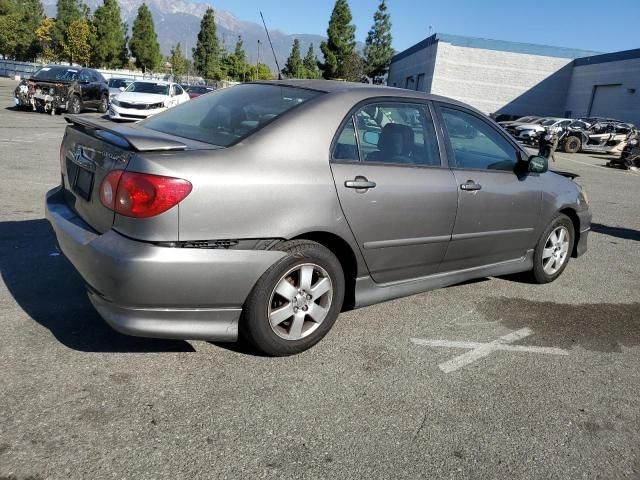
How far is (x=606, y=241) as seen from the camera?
23.4 feet

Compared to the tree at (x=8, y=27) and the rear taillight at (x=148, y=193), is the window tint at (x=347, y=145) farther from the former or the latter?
the tree at (x=8, y=27)

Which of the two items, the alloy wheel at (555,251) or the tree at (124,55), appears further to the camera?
the tree at (124,55)

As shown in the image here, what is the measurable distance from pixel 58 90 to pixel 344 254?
1812cm

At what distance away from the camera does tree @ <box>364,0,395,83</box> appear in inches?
2835

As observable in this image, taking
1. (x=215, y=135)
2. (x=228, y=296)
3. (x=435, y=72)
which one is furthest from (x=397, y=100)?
(x=435, y=72)

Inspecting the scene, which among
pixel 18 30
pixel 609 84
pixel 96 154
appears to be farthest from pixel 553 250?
pixel 18 30

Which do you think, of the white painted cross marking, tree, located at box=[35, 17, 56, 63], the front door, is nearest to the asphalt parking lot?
the white painted cross marking

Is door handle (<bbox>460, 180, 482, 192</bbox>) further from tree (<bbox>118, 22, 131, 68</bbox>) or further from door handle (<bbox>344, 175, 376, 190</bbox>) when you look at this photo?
tree (<bbox>118, 22, 131, 68</bbox>)

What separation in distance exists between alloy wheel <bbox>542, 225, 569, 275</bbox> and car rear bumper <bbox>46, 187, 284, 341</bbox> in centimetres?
302

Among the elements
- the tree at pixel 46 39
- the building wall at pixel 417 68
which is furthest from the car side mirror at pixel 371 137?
the tree at pixel 46 39

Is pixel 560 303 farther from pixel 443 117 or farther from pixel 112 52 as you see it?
pixel 112 52

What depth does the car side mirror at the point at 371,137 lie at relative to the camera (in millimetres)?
3466

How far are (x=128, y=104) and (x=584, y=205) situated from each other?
15.4 meters

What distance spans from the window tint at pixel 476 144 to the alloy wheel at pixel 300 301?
1.47 meters
